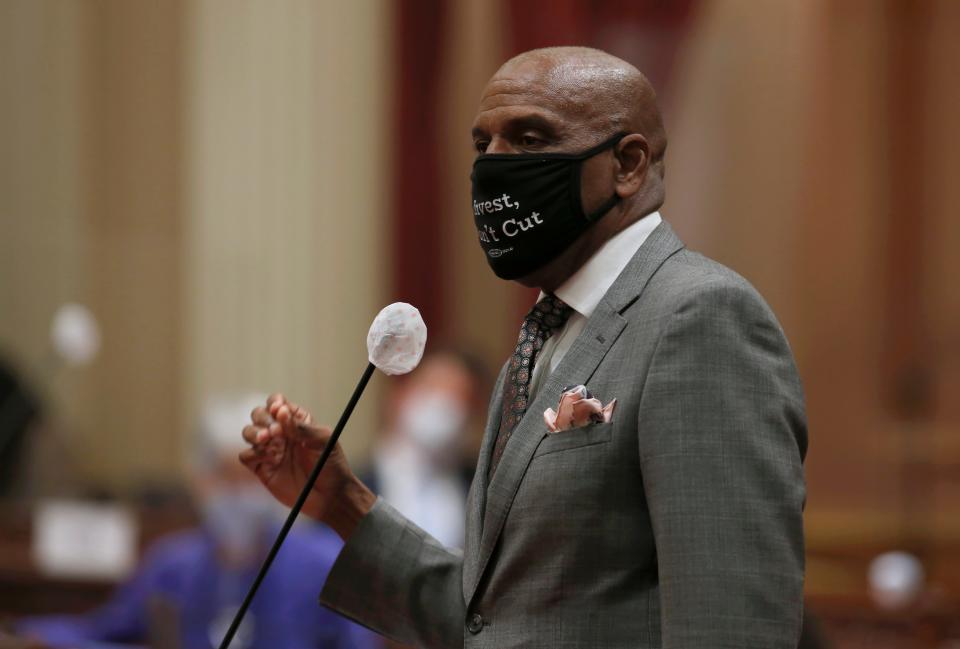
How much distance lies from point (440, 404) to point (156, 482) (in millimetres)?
2232

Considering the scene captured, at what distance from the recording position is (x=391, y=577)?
2104 mm

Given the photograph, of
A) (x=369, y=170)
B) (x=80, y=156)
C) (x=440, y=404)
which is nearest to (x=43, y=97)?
(x=80, y=156)

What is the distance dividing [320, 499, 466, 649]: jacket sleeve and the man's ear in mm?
578

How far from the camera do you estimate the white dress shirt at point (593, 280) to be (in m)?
1.88

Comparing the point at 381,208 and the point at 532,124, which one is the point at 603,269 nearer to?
the point at 532,124

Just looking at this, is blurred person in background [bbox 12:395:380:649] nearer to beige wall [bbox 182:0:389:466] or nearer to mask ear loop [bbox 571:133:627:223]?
mask ear loop [bbox 571:133:627:223]

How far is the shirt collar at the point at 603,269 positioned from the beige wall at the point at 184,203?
615cm

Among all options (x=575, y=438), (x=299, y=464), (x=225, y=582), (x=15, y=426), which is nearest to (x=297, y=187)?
(x=15, y=426)

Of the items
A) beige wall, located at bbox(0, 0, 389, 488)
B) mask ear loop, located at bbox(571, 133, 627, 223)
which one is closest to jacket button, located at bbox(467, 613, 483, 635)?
mask ear loop, located at bbox(571, 133, 627, 223)

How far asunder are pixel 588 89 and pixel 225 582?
2.96m

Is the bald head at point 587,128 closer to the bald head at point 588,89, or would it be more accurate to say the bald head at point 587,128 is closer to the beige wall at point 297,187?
the bald head at point 588,89

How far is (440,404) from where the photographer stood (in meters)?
6.26

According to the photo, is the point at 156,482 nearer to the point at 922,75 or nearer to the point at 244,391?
the point at 244,391

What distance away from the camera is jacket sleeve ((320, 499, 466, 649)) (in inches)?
82.0
